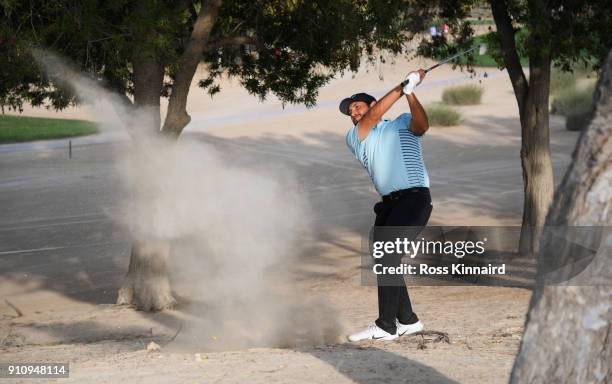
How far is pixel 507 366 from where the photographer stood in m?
6.40

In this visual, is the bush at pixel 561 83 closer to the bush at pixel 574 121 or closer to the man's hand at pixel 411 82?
the bush at pixel 574 121

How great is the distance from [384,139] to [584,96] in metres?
24.5

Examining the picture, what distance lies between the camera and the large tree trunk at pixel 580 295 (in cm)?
392

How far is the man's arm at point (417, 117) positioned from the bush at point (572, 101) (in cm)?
2227

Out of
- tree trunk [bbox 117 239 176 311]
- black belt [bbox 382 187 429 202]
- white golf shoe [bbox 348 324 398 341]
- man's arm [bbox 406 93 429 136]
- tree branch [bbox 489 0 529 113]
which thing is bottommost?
tree trunk [bbox 117 239 176 311]

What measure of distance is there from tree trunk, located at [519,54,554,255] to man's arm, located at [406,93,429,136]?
6.38 m

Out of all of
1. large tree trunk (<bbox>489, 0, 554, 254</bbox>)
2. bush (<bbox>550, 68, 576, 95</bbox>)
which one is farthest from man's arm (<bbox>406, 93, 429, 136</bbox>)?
bush (<bbox>550, 68, 576, 95</bbox>)

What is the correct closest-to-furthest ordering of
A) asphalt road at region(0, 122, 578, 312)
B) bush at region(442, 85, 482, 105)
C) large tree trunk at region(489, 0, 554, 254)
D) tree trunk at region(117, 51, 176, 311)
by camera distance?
tree trunk at region(117, 51, 176, 311)
large tree trunk at region(489, 0, 554, 254)
asphalt road at region(0, 122, 578, 312)
bush at region(442, 85, 482, 105)

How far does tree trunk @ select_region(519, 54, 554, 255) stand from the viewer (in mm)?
13023

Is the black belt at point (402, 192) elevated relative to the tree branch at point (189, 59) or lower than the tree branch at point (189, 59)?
lower

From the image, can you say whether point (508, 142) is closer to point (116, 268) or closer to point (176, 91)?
point (116, 268)

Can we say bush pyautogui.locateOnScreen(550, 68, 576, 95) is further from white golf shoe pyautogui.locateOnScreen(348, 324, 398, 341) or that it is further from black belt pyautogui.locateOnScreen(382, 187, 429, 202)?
black belt pyautogui.locateOnScreen(382, 187, 429, 202)

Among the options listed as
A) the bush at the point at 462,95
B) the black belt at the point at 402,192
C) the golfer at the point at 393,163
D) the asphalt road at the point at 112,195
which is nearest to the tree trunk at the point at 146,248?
the asphalt road at the point at 112,195

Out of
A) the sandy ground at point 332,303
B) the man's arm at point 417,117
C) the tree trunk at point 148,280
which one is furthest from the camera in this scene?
the tree trunk at point 148,280
